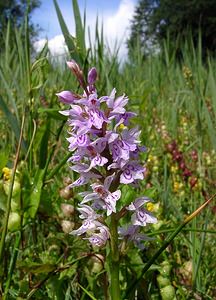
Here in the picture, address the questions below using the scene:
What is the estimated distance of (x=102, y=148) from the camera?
2.12ft

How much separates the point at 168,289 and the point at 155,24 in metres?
28.7

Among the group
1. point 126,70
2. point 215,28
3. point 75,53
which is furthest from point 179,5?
point 75,53

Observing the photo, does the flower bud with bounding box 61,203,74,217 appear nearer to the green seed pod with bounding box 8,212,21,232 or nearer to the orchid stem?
the green seed pod with bounding box 8,212,21,232

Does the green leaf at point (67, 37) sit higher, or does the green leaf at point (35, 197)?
the green leaf at point (67, 37)

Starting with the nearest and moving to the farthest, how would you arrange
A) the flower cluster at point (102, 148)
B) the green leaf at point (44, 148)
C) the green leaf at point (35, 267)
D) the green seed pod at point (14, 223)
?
the flower cluster at point (102, 148)
the green leaf at point (35, 267)
the green seed pod at point (14, 223)
the green leaf at point (44, 148)

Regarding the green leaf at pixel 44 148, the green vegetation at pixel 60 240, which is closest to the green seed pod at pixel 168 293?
the green vegetation at pixel 60 240

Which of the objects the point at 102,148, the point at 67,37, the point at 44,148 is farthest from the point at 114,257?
the point at 67,37

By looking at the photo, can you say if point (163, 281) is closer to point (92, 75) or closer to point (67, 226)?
point (67, 226)

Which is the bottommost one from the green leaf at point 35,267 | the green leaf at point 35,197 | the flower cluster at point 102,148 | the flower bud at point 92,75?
the green leaf at point 35,267

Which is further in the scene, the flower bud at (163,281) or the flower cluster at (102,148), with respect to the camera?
the flower bud at (163,281)

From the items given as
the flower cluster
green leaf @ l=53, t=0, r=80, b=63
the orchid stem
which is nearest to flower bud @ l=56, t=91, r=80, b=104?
the flower cluster

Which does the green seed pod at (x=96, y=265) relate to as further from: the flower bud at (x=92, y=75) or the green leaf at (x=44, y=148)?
the flower bud at (x=92, y=75)

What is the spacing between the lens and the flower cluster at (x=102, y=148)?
644 millimetres

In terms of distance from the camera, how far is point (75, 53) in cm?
108
